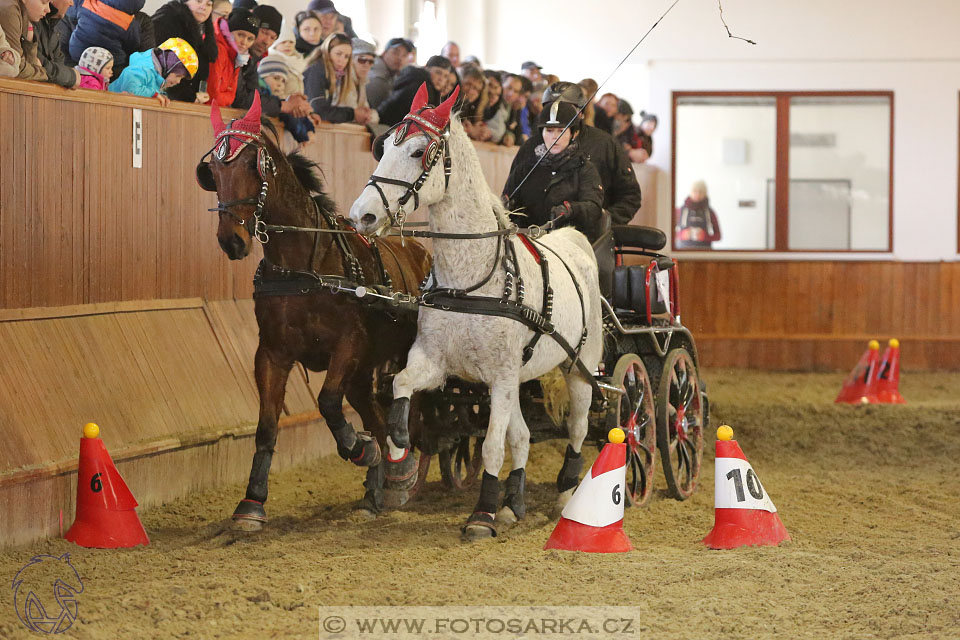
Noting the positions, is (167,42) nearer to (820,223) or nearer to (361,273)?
(361,273)

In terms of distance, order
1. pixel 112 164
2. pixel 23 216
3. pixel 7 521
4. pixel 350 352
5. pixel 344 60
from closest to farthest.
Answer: pixel 7 521
pixel 350 352
pixel 23 216
pixel 112 164
pixel 344 60

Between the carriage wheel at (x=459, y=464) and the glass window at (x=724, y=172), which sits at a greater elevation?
the glass window at (x=724, y=172)

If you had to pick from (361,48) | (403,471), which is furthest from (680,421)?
(361,48)

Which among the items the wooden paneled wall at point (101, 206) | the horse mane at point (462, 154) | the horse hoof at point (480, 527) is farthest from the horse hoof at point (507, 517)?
the wooden paneled wall at point (101, 206)

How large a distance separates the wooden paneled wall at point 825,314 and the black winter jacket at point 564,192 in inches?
336

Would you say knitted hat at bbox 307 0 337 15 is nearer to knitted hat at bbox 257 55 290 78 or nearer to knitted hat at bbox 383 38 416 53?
knitted hat at bbox 383 38 416 53

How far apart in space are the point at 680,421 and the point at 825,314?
861 centimetres

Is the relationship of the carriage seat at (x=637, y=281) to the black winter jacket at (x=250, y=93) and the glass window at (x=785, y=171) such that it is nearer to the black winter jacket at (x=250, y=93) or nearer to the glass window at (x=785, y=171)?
the black winter jacket at (x=250, y=93)

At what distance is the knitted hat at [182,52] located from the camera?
7312 millimetres

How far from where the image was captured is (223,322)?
7648 mm

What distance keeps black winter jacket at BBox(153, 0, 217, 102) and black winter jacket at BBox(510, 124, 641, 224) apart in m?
2.16

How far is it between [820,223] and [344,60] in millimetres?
8984

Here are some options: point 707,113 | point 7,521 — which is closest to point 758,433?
point 7,521

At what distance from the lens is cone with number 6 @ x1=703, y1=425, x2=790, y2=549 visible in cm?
552
